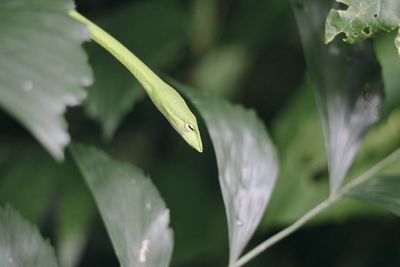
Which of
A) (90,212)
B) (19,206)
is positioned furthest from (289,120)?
(19,206)

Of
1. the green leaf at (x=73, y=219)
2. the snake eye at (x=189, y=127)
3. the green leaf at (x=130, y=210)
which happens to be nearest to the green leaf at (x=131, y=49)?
the green leaf at (x=73, y=219)

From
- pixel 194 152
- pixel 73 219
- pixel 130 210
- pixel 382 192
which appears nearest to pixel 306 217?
pixel 382 192

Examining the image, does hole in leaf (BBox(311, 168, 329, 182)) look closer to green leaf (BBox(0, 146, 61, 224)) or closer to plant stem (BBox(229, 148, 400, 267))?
plant stem (BBox(229, 148, 400, 267))

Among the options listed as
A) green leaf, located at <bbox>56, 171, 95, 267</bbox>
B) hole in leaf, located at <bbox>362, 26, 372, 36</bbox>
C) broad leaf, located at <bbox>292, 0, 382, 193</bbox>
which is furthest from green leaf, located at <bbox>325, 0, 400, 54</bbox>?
green leaf, located at <bbox>56, 171, 95, 267</bbox>

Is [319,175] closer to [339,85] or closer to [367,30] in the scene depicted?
[339,85]

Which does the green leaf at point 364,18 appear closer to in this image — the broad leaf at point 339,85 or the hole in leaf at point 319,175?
the broad leaf at point 339,85
